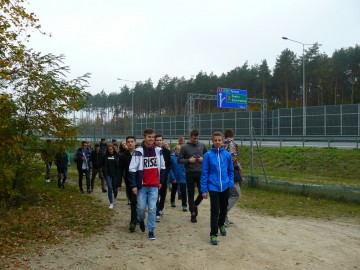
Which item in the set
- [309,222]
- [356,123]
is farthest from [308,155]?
[309,222]

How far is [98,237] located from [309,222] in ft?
15.3

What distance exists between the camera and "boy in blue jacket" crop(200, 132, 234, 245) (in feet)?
22.9

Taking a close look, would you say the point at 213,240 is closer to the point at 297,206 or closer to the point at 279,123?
the point at 297,206

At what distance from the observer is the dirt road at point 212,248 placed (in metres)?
5.89

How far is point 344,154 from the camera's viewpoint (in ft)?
72.5

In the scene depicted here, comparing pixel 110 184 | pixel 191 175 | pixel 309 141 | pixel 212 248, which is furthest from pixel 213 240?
pixel 309 141

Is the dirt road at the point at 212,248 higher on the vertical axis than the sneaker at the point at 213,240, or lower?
lower

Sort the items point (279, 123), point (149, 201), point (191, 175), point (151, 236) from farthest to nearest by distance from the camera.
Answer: point (279, 123), point (191, 175), point (149, 201), point (151, 236)

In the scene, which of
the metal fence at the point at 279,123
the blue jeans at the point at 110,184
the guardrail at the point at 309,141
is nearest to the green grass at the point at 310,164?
the guardrail at the point at 309,141

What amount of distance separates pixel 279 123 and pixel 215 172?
105 ft

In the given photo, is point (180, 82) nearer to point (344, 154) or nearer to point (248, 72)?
point (248, 72)

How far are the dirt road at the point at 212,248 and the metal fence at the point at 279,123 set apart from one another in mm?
16409

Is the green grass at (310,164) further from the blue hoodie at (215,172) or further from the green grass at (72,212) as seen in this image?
the blue hoodie at (215,172)

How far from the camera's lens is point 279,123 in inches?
1486
